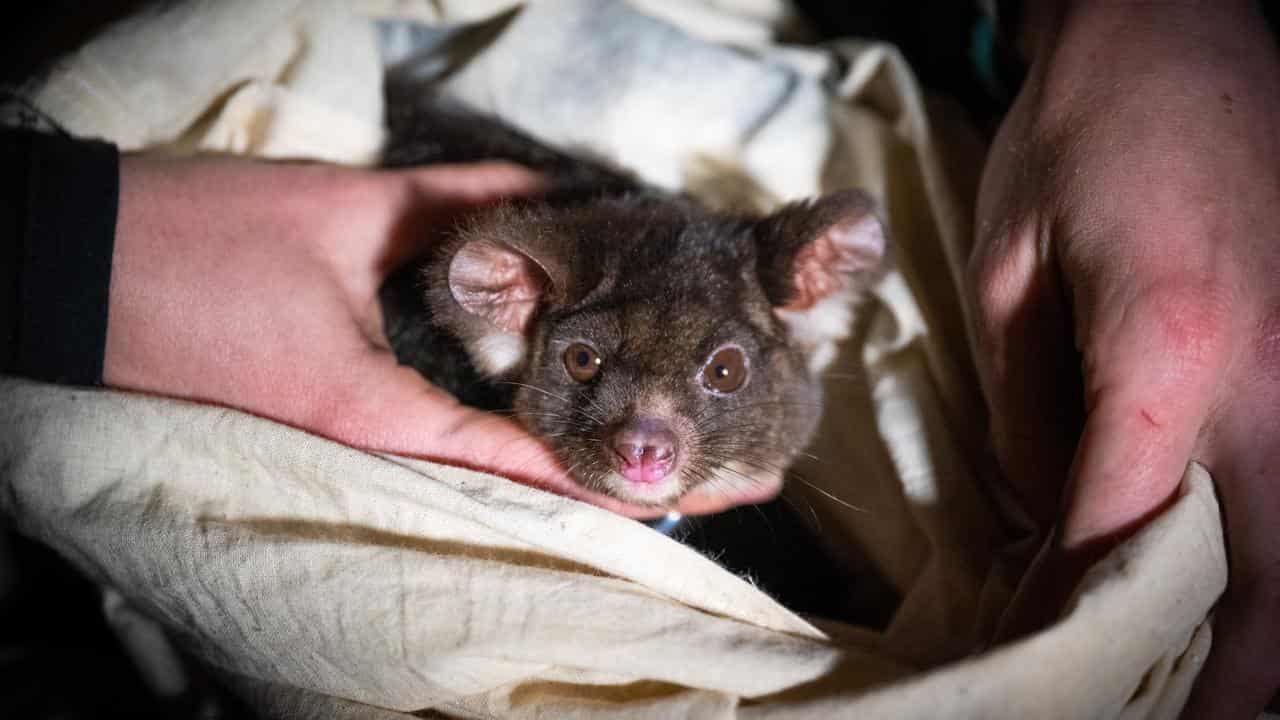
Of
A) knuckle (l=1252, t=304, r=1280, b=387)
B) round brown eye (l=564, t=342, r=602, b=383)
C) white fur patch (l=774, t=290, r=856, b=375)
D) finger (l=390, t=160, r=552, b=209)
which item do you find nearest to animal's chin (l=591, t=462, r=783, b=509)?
round brown eye (l=564, t=342, r=602, b=383)

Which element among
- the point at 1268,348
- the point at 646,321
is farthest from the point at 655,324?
the point at 1268,348

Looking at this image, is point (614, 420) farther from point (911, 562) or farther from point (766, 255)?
point (911, 562)

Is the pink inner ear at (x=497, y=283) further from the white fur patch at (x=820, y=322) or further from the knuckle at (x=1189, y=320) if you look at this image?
the knuckle at (x=1189, y=320)

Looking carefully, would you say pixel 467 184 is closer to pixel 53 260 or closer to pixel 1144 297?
pixel 53 260

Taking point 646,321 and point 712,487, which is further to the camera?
point 712,487

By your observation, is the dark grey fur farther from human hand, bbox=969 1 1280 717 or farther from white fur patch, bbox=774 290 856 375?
human hand, bbox=969 1 1280 717

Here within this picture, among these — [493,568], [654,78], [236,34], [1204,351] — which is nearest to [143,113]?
[236,34]
